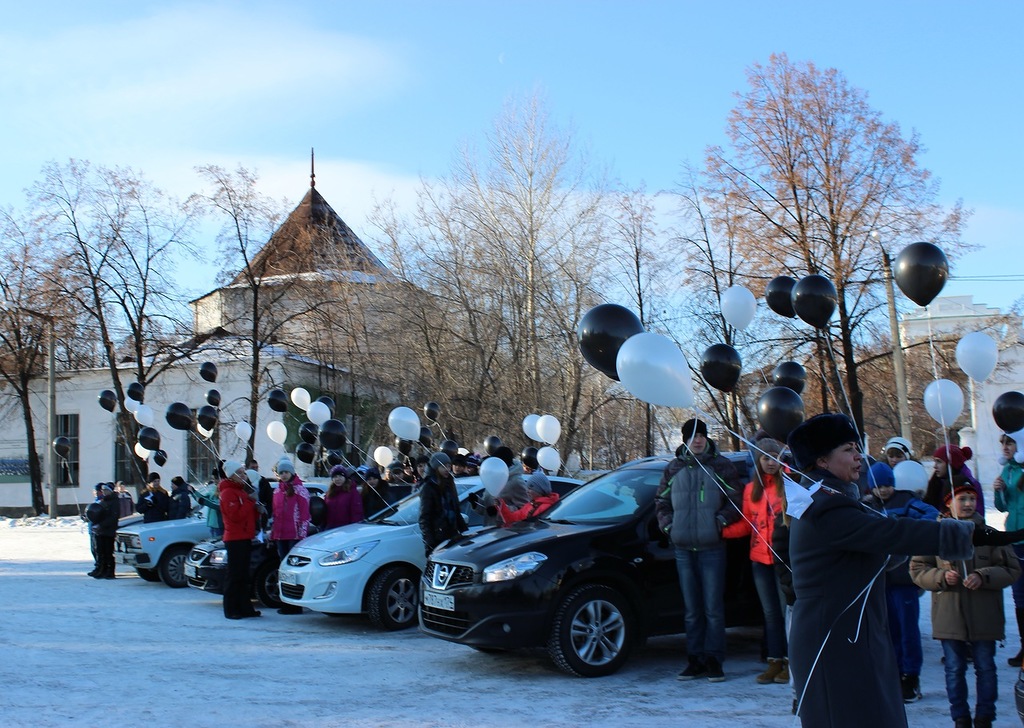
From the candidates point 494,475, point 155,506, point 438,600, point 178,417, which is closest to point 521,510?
point 494,475

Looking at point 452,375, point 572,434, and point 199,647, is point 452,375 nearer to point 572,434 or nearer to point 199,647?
point 572,434

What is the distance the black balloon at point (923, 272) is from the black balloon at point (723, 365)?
1491mm

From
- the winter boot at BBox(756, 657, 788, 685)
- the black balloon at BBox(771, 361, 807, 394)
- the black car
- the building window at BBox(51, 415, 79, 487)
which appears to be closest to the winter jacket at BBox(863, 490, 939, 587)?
the winter boot at BBox(756, 657, 788, 685)

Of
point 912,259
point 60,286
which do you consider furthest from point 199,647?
point 60,286

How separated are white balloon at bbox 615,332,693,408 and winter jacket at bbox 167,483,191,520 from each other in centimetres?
1227

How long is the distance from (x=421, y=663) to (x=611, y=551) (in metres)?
2.02

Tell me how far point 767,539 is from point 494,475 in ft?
13.1

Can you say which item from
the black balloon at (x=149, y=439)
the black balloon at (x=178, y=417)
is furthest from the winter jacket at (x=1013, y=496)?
the black balloon at (x=149, y=439)

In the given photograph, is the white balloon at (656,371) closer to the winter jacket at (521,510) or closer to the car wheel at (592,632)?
the car wheel at (592,632)

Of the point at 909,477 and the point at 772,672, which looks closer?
the point at 909,477

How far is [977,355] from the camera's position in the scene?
827cm

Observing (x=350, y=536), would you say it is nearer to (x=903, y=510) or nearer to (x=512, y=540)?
(x=512, y=540)

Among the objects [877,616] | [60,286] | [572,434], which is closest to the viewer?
[877,616]

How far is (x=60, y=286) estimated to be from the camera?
34.3m
